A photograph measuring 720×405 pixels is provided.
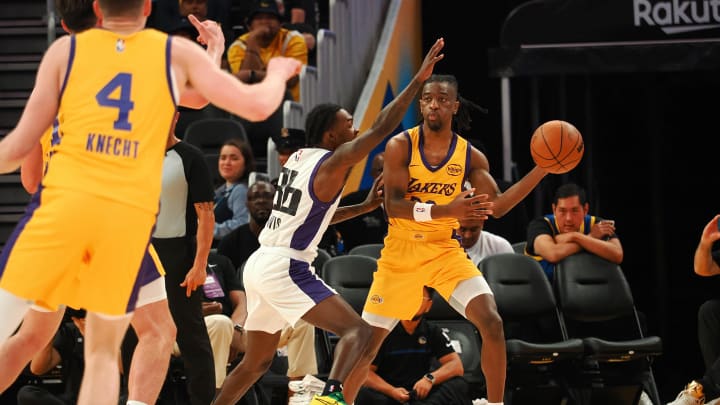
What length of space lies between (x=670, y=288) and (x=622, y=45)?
3.02 meters

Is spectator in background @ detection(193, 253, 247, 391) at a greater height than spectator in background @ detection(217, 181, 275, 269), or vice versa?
spectator in background @ detection(217, 181, 275, 269)

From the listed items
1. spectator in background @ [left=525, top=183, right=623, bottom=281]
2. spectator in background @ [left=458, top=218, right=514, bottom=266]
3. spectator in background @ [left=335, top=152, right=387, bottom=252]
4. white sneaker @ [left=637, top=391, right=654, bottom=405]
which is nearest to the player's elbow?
spectator in background @ [left=458, top=218, right=514, bottom=266]

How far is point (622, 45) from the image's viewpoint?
1056 cm

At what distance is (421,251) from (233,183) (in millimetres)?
3329

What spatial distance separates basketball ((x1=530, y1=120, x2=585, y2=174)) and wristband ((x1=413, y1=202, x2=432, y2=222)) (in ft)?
2.70

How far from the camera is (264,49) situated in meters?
11.3

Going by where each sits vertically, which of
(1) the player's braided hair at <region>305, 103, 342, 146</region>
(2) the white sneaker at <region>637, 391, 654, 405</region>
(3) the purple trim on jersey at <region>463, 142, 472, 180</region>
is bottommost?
(2) the white sneaker at <region>637, 391, 654, 405</region>

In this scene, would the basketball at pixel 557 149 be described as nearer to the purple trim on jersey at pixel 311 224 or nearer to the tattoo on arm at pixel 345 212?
the tattoo on arm at pixel 345 212

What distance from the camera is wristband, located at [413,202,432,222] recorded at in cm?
666

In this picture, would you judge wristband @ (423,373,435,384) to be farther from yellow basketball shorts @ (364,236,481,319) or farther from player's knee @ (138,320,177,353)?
player's knee @ (138,320,177,353)

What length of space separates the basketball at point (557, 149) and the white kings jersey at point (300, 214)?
1.46 metres

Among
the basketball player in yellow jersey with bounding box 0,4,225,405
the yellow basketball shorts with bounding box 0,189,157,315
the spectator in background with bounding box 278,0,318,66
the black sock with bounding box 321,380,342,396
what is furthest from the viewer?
the spectator in background with bounding box 278,0,318,66

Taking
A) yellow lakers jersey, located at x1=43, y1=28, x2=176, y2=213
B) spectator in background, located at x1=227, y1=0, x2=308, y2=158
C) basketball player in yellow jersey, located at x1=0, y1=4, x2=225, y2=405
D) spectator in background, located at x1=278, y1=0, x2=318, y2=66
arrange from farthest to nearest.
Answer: spectator in background, located at x1=278, y1=0, x2=318, y2=66 → spectator in background, located at x1=227, y1=0, x2=308, y2=158 → basketball player in yellow jersey, located at x1=0, y1=4, x2=225, y2=405 → yellow lakers jersey, located at x1=43, y1=28, x2=176, y2=213

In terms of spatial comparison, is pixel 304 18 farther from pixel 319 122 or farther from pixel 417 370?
pixel 319 122
